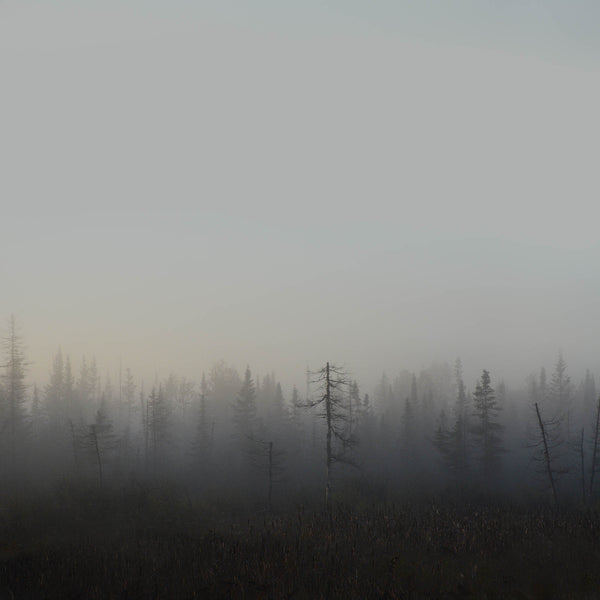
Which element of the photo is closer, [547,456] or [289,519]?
[289,519]

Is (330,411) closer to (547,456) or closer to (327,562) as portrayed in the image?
(547,456)

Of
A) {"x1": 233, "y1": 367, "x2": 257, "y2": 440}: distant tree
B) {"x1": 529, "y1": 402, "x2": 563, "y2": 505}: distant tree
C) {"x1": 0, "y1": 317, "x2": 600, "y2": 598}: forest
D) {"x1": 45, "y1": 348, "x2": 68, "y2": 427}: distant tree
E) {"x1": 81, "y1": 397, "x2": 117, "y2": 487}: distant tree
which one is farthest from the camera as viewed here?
{"x1": 45, "y1": 348, "x2": 68, "y2": 427}: distant tree

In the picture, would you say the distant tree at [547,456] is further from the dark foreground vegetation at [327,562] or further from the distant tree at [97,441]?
the distant tree at [97,441]

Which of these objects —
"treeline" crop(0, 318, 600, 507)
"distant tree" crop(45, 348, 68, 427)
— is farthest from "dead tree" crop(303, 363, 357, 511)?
"distant tree" crop(45, 348, 68, 427)

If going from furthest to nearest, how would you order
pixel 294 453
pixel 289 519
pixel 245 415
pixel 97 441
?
pixel 245 415 < pixel 294 453 < pixel 97 441 < pixel 289 519

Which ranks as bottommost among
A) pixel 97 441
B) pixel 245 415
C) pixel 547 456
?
pixel 245 415

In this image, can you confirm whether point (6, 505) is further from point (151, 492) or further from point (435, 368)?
point (435, 368)

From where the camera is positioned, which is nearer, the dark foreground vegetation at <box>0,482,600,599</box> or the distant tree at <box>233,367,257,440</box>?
the dark foreground vegetation at <box>0,482,600,599</box>

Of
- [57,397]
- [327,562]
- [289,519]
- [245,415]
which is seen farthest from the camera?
[57,397]

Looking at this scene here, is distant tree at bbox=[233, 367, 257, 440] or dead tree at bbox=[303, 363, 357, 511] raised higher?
dead tree at bbox=[303, 363, 357, 511]

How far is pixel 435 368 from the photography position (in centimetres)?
14738

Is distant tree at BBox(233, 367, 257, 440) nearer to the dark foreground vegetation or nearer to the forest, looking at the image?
the forest

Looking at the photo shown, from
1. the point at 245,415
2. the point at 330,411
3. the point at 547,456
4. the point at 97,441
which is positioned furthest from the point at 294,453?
the point at 547,456

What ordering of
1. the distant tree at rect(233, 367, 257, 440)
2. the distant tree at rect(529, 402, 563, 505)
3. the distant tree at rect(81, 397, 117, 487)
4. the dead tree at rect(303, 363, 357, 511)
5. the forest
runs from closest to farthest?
1. the forest
2. the dead tree at rect(303, 363, 357, 511)
3. the distant tree at rect(529, 402, 563, 505)
4. the distant tree at rect(81, 397, 117, 487)
5. the distant tree at rect(233, 367, 257, 440)
